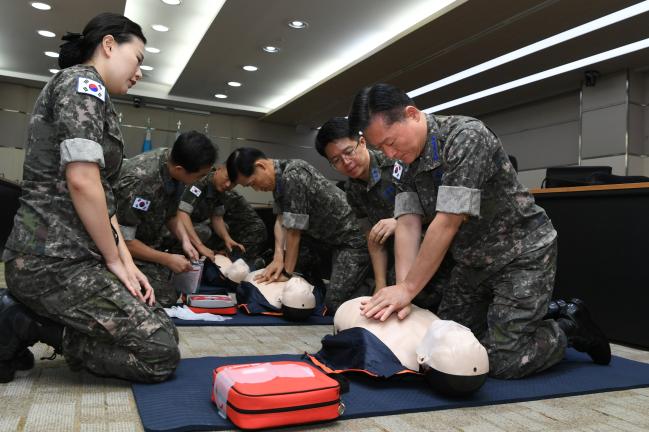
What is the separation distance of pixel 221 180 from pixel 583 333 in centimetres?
307

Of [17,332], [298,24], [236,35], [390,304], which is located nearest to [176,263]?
[17,332]

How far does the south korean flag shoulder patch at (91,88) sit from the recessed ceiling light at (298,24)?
4.41m

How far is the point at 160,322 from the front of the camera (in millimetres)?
1678

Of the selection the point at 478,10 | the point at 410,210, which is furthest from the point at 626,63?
A: the point at 410,210

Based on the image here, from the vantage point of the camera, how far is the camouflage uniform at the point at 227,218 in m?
4.64

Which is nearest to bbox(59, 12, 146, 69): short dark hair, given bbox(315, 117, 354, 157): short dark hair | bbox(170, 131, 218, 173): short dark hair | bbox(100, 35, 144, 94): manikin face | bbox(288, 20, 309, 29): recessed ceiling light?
bbox(100, 35, 144, 94): manikin face

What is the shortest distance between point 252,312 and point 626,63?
5209 mm

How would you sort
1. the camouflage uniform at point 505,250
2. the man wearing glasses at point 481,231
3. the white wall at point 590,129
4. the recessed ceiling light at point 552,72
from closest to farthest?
the man wearing glasses at point 481,231 → the camouflage uniform at point 505,250 → the recessed ceiling light at point 552,72 → the white wall at point 590,129

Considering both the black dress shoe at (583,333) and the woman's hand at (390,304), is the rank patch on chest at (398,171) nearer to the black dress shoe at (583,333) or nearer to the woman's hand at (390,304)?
the woman's hand at (390,304)

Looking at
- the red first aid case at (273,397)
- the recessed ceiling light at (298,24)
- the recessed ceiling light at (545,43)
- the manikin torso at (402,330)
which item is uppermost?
the recessed ceiling light at (298,24)

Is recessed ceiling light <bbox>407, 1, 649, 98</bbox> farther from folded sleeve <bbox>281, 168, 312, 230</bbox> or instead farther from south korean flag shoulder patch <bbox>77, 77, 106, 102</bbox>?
south korean flag shoulder patch <bbox>77, 77, 106, 102</bbox>

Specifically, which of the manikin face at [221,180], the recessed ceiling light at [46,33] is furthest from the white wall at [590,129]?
the recessed ceiling light at [46,33]

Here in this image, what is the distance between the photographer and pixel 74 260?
5.18 feet

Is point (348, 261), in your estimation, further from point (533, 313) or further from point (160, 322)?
point (160, 322)
